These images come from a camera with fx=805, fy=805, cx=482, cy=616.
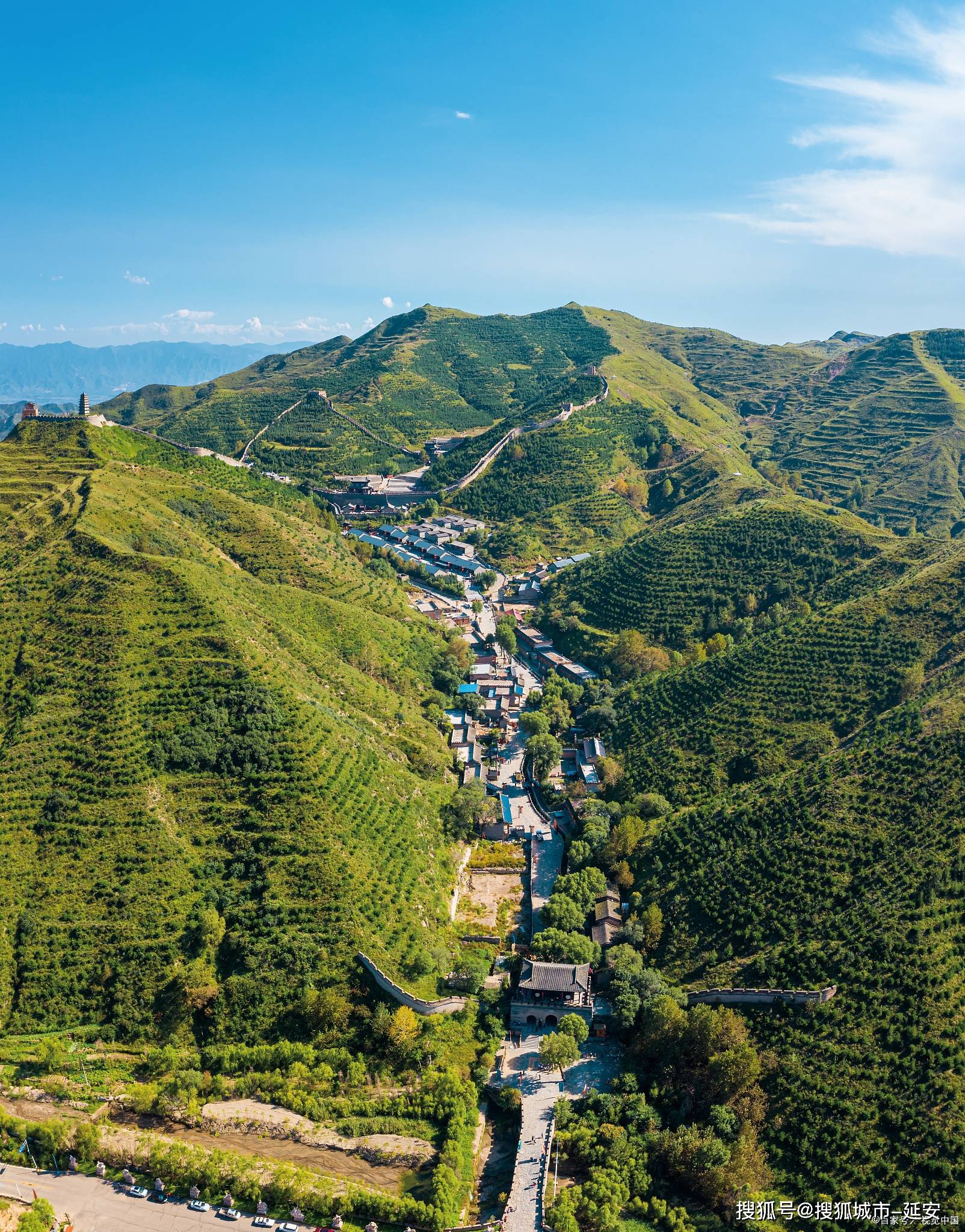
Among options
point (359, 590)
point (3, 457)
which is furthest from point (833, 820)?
point (3, 457)

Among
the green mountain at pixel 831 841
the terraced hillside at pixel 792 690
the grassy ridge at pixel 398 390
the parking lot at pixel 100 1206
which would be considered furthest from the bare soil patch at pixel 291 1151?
the grassy ridge at pixel 398 390

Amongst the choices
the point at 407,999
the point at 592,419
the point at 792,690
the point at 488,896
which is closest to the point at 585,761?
the point at 488,896

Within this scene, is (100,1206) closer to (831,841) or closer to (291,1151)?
(291,1151)

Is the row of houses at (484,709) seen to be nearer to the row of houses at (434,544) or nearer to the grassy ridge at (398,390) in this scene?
the row of houses at (434,544)

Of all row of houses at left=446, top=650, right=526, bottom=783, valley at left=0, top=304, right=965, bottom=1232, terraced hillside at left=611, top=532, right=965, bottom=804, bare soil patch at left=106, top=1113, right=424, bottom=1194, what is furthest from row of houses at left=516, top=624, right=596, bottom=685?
bare soil patch at left=106, top=1113, right=424, bottom=1194

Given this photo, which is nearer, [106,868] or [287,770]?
[106,868]

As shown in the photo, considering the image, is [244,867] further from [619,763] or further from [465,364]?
[465,364]
